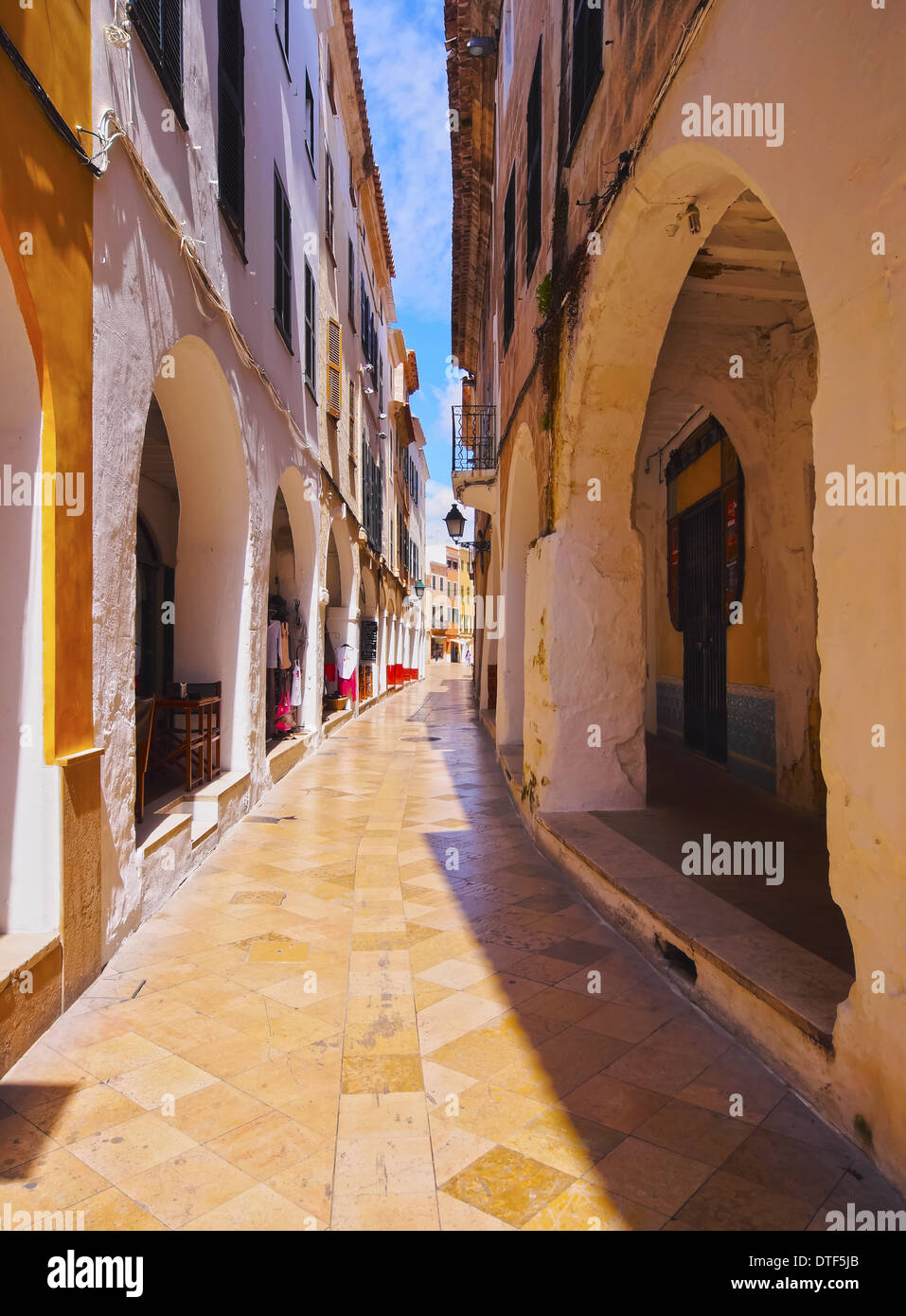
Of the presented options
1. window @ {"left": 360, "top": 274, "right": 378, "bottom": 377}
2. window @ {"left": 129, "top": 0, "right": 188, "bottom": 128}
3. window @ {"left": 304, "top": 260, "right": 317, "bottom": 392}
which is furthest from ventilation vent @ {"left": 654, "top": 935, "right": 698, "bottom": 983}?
window @ {"left": 360, "top": 274, "right": 378, "bottom": 377}

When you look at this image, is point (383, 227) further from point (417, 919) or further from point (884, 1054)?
point (884, 1054)

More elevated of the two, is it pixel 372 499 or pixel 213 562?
pixel 372 499

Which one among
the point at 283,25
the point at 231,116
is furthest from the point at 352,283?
the point at 231,116

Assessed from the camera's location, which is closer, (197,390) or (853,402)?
(853,402)

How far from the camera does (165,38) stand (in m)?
4.89

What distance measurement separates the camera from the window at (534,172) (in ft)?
25.0

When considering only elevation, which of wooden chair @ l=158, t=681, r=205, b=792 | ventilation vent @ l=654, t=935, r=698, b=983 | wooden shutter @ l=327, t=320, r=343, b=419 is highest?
wooden shutter @ l=327, t=320, r=343, b=419

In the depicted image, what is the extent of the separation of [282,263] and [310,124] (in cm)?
356

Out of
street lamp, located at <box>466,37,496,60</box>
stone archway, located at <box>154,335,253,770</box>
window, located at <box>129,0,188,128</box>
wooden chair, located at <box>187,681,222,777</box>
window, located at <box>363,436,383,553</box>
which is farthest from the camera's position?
window, located at <box>363,436,383,553</box>

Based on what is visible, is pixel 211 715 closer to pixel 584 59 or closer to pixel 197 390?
pixel 197 390

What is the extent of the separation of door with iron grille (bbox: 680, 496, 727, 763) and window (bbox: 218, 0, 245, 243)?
227 inches

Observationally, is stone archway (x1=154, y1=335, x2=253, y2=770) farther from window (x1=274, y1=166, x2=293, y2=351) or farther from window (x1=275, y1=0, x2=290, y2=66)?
window (x1=275, y1=0, x2=290, y2=66)

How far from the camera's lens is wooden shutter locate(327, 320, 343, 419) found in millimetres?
12055
